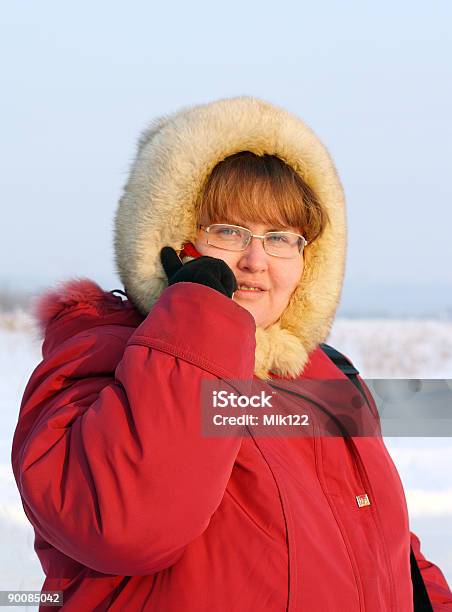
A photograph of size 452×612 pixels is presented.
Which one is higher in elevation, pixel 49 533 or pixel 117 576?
pixel 49 533

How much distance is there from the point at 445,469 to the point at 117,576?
12.4 feet

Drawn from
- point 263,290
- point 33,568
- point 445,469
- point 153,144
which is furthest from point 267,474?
point 445,469

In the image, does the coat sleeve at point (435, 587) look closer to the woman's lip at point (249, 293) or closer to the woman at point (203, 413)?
the woman at point (203, 413)

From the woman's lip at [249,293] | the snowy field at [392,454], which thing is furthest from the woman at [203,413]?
the snowy field at [392,454]

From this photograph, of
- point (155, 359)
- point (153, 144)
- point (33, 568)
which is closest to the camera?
point (155, 359)

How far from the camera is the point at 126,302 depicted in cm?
183

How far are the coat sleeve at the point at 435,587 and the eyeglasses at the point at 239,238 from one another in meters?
0.85

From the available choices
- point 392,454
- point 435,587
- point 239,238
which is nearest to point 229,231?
point 239,238

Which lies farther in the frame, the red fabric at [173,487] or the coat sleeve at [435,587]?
the coat sleeve at [435,587]

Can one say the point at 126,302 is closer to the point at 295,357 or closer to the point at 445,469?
the point at 295,357

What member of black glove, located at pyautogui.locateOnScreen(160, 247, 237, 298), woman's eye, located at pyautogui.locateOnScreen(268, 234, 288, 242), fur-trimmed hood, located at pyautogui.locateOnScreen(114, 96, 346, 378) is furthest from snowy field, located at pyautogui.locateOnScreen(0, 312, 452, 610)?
woman's eye, located at pyautogui.locateOnScreen(268, 234, 288, 242)

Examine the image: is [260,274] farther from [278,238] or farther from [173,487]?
[173,487]

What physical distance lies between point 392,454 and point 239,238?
3705 millimetres

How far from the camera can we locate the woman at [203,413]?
1.38 metres
